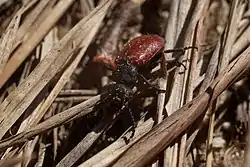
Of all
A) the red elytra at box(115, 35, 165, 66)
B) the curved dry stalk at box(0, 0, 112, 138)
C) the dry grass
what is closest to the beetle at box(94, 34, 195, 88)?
the red elytra at box(115, 35, 165, 66)

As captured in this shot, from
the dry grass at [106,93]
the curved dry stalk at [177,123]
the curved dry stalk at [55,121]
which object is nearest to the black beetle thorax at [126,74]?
the dry grass at [106,93]

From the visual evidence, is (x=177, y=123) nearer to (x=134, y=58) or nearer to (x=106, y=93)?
(x=106, y=93)

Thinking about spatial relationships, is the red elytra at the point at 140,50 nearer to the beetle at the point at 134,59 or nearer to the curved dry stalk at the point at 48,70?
the beetle at the point at 134,59

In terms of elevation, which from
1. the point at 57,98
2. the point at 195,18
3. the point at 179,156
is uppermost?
the point at 195,18

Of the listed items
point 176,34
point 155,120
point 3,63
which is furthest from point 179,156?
point 3,63

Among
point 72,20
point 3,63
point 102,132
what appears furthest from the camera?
point 72,20

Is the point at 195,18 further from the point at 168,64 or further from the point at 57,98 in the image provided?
the point at 57,98

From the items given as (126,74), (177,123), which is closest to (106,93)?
(126,74)
